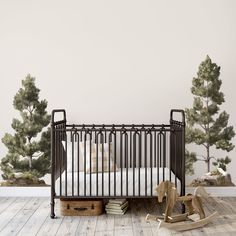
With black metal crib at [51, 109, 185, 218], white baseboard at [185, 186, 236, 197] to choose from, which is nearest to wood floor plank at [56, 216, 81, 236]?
black metal crib at [51, 109, 185, 218]

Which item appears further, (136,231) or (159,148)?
(159,148)

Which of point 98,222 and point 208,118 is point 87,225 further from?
point 208,118

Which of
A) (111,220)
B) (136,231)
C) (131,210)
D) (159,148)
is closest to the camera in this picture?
(136,231)

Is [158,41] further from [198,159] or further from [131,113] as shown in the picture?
[198,159]

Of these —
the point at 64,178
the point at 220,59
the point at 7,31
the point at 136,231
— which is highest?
the point at 7,31

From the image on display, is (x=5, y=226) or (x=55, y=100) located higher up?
(x=55, y=100)

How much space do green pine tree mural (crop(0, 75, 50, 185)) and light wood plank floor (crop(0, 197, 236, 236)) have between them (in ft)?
1.37

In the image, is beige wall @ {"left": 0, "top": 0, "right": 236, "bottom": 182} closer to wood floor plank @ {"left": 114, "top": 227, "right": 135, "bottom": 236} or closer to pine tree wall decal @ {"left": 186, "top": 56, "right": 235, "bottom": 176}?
pine tree wall decal @ {"left": 186, "top": 56, "right": 235, "bottom": 176}

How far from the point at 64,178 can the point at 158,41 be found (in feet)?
6.54

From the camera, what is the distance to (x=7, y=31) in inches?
212

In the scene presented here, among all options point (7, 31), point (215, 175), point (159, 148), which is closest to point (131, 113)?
point (159, 148)

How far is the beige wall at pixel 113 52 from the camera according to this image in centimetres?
534

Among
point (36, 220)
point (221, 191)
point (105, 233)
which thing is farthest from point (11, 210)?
point (221, 191)

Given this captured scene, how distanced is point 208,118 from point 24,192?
231 centimetres
